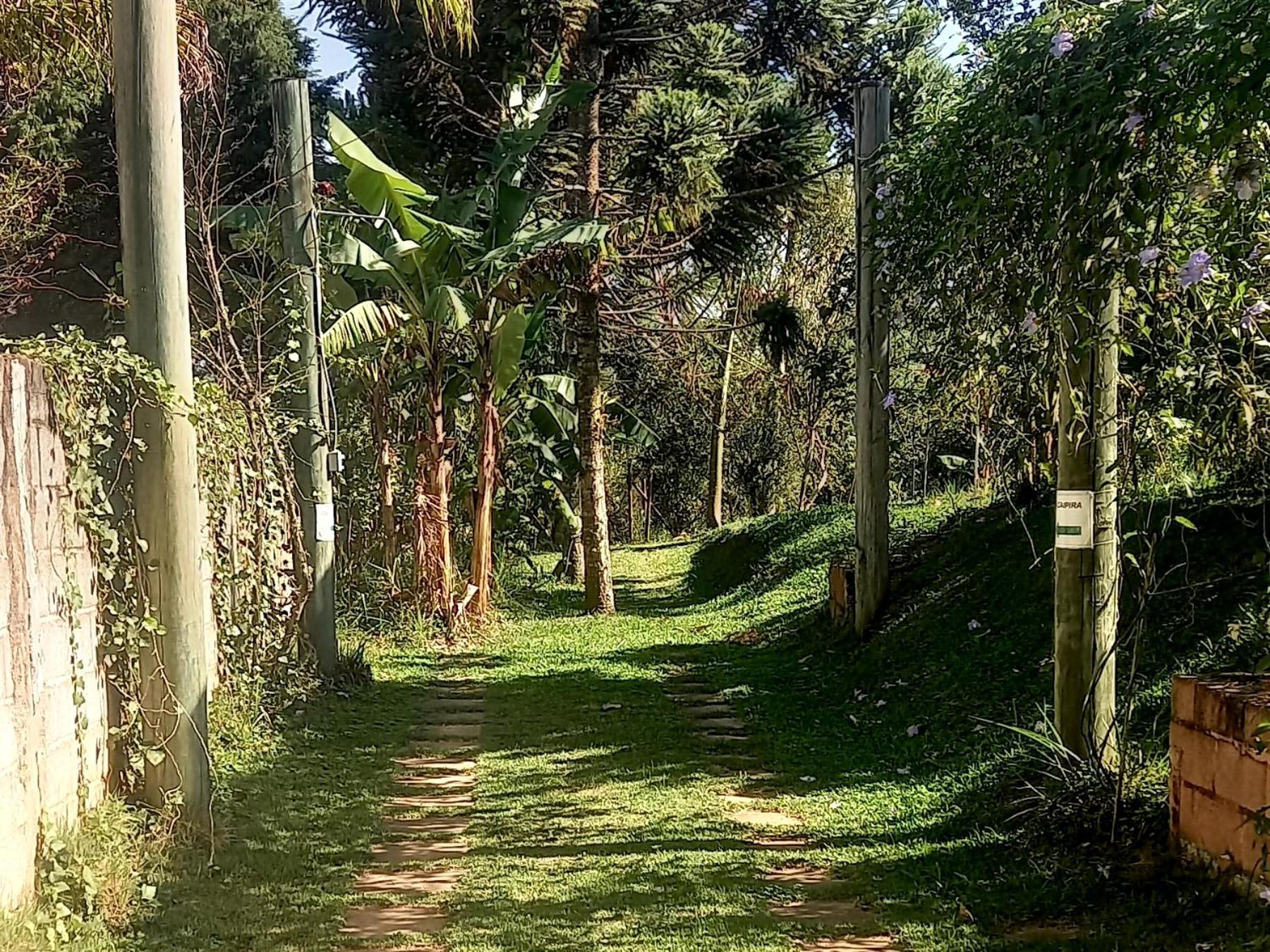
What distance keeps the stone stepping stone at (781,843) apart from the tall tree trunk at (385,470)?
6127 mm

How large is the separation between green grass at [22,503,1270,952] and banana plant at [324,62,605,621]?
148cm

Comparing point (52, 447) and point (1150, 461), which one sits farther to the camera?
point (1150, 461)

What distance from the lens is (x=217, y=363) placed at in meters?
6.21

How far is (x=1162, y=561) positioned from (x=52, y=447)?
213 inches

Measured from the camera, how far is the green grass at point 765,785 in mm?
3678

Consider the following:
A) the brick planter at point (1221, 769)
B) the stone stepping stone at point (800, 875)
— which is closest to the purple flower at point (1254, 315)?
the brick planter at point (1221, 769)

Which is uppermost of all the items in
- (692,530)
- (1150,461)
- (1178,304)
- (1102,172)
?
(1102,172)

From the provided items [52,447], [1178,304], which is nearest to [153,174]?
[52,447]

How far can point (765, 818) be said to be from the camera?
4.95m

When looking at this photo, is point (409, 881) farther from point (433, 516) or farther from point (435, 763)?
point (433, 516)

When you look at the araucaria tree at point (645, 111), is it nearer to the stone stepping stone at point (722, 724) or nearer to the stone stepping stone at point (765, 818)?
the stone stepping stone at point (722, 724)

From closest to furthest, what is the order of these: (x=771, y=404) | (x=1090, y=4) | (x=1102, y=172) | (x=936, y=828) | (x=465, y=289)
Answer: (x=1102, y=172)
(x=1090, y=4)
(x=936, y=828)
(x=465, y=289)
(x=771, y=404)

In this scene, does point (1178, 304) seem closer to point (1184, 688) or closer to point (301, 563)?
point (1184, 688)

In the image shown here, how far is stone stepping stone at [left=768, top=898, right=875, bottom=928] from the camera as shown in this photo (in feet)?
12.4
